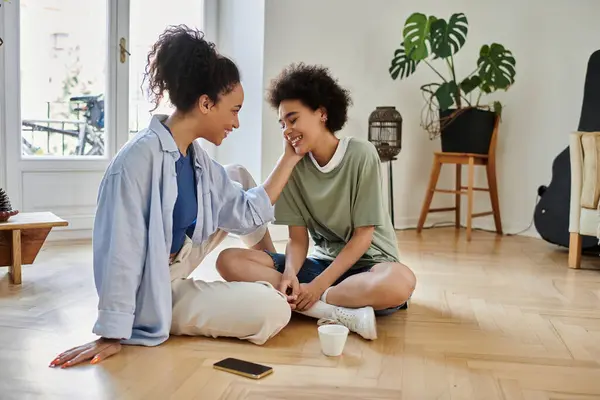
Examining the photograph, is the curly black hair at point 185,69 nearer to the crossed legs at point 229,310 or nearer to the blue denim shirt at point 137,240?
the blue denim shirt at point 137,240

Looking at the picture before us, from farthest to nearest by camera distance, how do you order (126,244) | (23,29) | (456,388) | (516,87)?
(516,87) → (23,29) → (126,244) → (456,388)

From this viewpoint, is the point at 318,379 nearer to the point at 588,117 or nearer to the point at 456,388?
the point at 456,388

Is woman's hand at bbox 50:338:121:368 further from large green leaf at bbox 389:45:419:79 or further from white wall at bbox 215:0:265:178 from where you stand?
large green leaf at bbox 389:45:419:79

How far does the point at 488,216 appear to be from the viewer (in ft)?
15.6

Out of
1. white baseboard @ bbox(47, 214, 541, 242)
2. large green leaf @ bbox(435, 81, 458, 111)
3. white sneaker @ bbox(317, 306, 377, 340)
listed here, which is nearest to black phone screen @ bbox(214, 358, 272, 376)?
white sneaker @ bbox(317, 306, 377, 340)

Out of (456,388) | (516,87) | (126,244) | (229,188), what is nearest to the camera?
(456,388)

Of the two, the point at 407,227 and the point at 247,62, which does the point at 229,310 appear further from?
the point at 407,227

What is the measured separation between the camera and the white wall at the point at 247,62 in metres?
4.09

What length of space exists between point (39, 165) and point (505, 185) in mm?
2940

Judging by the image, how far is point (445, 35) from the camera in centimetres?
422

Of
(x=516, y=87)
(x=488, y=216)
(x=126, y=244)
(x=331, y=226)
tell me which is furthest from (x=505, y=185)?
(x=126, y=244)

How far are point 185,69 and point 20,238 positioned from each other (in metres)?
1.30

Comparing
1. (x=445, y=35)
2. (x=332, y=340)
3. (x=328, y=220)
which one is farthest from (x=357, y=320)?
(x=445, y=35)

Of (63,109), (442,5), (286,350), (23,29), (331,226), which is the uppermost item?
(442,5)
